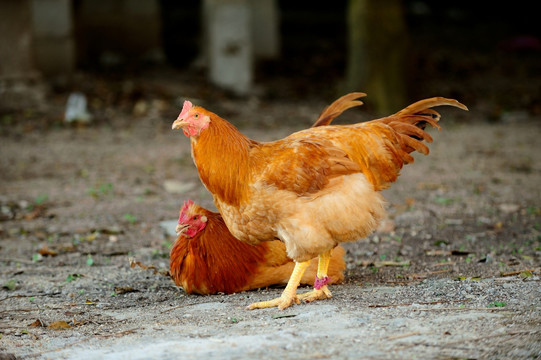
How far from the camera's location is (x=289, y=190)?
426cm

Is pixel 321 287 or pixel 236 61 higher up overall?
pixel 236 61

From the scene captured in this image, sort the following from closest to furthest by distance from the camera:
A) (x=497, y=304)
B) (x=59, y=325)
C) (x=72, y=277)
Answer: (x=497, y=304) → (x=59, y=325) → (x=72, y=277)

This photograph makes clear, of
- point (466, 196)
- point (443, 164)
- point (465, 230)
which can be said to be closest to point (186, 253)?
point (465, 230)

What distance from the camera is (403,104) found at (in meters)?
12.0

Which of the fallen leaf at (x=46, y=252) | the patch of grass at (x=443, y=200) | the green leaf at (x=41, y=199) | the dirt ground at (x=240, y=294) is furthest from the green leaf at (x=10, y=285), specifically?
the patch of grass at (x=443, y=200)

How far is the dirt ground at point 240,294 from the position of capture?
3602 mm

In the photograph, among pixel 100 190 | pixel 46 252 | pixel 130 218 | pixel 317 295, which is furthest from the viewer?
pixel 100 190

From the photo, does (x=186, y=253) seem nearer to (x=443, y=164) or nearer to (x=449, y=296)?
(x=449, y=296)

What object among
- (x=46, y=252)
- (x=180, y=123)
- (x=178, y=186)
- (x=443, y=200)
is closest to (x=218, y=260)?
(x=180, y=123)

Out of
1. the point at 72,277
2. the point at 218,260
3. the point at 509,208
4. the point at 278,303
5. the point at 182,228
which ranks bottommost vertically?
the point at 509,208

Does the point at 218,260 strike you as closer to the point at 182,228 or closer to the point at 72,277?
the point at 182,228

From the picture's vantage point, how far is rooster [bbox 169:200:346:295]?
4.79m

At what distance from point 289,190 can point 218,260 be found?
0.80 metres

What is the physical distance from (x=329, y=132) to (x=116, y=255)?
7.50 feet
